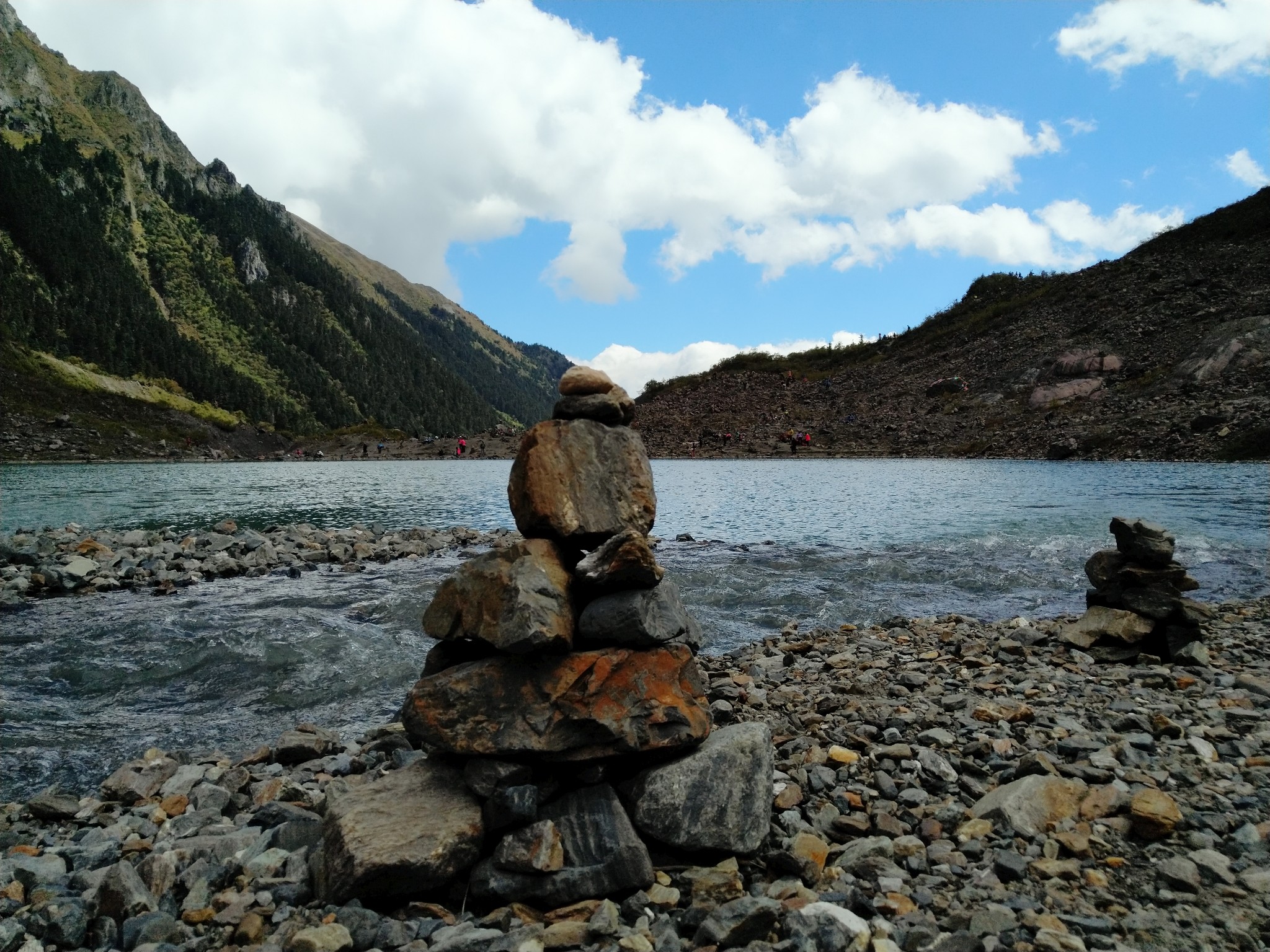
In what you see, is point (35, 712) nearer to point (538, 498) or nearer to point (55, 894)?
point (55, 894)

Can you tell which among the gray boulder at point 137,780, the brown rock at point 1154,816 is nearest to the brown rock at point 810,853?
the brown rock at point 1154,816

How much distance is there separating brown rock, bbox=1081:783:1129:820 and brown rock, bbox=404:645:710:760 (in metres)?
3.40

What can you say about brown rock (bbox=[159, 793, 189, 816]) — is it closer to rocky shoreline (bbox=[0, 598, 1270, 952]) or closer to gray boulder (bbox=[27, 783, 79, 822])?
rocky shoreline (bbox=[0, 598, 1270, 952])

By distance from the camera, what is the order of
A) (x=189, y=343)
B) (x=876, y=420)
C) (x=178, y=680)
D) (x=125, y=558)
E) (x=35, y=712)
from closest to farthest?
(x=35, y=712) → (x=178, y=680) → (x=125, y=558) → (x=876, y=420) → (x=189, y=343)

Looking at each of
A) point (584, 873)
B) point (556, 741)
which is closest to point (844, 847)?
point (584, 873)

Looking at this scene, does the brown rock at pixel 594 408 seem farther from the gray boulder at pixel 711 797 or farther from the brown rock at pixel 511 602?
the gray boulder at pixel 711 797

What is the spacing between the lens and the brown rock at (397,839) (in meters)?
5.53

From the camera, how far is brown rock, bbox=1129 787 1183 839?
561cm

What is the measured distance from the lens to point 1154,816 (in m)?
5.62

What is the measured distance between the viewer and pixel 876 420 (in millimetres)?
82250

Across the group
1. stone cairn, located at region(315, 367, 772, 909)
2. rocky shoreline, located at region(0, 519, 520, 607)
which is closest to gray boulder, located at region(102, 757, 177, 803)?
stone cairn, located at region(315, 367, 772, 909)

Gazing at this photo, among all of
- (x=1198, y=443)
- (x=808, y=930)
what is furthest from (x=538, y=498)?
(x=1198, y=443)

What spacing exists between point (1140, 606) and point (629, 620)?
10499 mm

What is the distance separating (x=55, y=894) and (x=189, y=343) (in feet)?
749
